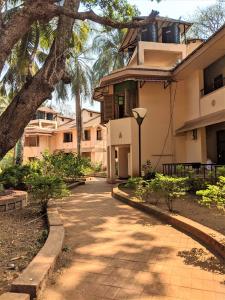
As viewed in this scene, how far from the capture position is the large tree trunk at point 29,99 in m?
5.91

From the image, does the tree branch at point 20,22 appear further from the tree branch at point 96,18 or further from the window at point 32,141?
the window at point 32,141

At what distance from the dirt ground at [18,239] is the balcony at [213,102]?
8.65 meters

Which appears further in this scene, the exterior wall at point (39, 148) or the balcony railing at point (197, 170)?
the exterior wall at point (39, 148)

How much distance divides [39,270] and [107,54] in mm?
30129

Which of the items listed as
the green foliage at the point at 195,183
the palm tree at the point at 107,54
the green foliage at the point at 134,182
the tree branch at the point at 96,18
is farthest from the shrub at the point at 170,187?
the palm tree at the point at 107,54

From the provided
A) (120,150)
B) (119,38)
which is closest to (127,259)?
(120,150)

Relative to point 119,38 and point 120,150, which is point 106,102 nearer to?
point 120,150

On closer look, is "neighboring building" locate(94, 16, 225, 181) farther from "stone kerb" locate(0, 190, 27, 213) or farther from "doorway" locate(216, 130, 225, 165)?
"stone kerb" locate(0, 190, 27, 213)

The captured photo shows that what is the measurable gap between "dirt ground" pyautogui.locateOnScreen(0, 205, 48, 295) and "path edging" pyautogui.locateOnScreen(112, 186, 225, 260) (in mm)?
2583

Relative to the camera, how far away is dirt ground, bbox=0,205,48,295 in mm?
4386

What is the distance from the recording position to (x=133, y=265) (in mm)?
4645

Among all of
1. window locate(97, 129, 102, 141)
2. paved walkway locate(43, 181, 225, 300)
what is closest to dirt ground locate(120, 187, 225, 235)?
paved walkway locate(43, 181, 225, 300)

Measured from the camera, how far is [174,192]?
7816 mm

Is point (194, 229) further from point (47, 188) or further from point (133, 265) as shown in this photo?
point (47, 188)
